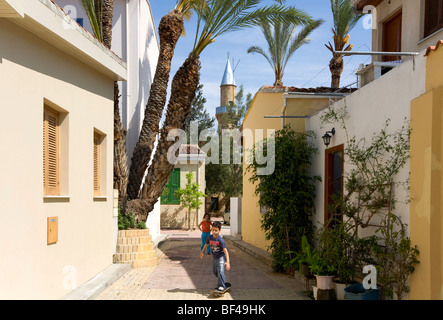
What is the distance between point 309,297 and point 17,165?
5.15 metres

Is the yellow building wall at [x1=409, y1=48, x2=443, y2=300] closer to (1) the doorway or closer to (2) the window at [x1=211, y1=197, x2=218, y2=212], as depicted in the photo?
(1) the doorway

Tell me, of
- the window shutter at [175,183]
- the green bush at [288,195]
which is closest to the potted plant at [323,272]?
the green bush at [288,195]

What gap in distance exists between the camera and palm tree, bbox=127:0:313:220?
12.4 metres

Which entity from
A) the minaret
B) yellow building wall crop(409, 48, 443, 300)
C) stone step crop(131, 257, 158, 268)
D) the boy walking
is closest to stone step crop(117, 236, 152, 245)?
stone step crop(131, 257, 158, 268)

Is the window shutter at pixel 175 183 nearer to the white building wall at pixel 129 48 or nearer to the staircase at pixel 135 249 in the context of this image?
the white building wall at pixel 129 48

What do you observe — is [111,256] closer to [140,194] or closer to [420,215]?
[140,194]

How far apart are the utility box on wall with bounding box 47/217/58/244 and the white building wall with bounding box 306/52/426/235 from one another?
499 centimetres

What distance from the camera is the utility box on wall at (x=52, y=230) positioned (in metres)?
6.66

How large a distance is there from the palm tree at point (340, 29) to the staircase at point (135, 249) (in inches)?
428

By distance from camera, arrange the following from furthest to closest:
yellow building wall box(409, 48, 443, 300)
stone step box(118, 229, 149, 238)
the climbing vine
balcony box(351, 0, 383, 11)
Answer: balcony box(351, 0, 383, 11)
stone step box(118, 229, 149, 238)
the climbing vine
yellow building wall box(409, 48, 443, 300)

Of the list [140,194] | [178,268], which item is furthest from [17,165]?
[140,194]

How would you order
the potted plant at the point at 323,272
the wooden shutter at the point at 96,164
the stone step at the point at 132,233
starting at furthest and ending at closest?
the stone step at the point at 132,233 < the wooden shutter at the point at 96,164 < the potted plant at the point at 323,272

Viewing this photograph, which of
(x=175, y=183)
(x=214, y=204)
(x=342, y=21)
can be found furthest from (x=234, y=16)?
(x=214, y=204)
